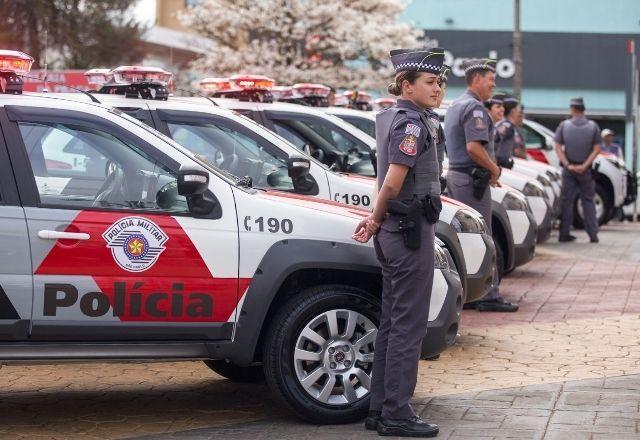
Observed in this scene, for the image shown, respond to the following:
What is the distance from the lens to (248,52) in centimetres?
2995

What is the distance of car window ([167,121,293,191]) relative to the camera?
8734 mm

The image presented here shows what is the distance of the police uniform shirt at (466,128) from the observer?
1032cm

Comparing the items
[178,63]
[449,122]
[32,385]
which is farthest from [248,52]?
[32,385]

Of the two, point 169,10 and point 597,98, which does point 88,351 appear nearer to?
point 597,98

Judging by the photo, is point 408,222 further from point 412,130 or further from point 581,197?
point 581,197

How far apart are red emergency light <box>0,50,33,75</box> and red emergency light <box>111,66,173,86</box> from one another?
2293mm

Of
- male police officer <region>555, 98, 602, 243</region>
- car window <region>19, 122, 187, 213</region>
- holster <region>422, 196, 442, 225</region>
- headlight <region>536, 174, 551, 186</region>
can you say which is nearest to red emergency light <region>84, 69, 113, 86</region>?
car window <region>19, 122, 187, 213</region>

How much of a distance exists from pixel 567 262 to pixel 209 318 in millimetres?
9584

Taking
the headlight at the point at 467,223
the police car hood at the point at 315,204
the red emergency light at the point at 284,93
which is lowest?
the headlight at the point at 467,223

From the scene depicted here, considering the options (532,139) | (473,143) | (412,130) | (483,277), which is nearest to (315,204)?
(412,130)

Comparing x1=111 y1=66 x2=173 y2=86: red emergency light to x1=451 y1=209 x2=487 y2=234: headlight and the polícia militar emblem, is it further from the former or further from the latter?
the polícia militar emblem

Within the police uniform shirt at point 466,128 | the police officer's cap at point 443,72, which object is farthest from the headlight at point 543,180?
the police officer's cap at point 443,72

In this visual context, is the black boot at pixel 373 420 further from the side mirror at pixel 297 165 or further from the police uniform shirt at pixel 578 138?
the police uniform shirt at pixel 578 138

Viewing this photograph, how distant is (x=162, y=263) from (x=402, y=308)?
3.78 ft
